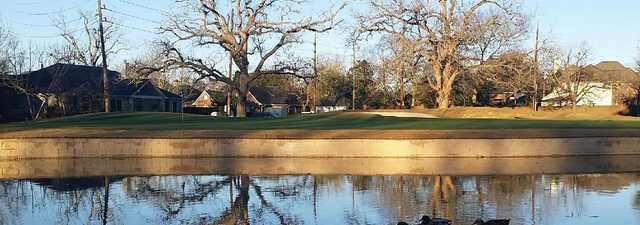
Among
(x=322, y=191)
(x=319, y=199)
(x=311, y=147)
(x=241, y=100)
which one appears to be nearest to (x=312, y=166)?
(x=311, y=147)

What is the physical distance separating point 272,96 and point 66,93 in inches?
1501

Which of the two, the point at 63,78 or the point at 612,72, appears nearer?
the point at 63,78

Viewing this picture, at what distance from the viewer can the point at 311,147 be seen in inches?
957

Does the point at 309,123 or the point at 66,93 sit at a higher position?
the point at 66,93

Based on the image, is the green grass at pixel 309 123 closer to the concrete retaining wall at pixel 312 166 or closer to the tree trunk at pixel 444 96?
the concrete retaining wall at pixel 312 166

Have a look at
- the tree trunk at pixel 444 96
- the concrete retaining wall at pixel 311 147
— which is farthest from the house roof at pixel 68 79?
the concrete retaining wall at pixel 311 147

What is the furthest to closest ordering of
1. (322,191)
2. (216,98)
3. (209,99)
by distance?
(209,99), (216,98), (322,191)

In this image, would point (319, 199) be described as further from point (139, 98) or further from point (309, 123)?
point (139, 98)

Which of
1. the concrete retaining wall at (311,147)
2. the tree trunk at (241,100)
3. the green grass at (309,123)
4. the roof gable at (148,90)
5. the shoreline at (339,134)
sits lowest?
the concrete retaining wall at (311,147)

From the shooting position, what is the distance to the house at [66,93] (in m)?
51.3

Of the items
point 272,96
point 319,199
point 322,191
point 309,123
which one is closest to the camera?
point 319,199

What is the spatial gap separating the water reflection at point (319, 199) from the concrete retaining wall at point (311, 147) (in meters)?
5.46

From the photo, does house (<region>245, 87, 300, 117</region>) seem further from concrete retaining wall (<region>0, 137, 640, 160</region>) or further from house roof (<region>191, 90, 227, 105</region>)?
concrete retaining wall (<region>0, 137, 640, 160</region>)

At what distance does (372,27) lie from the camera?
46.2 m
